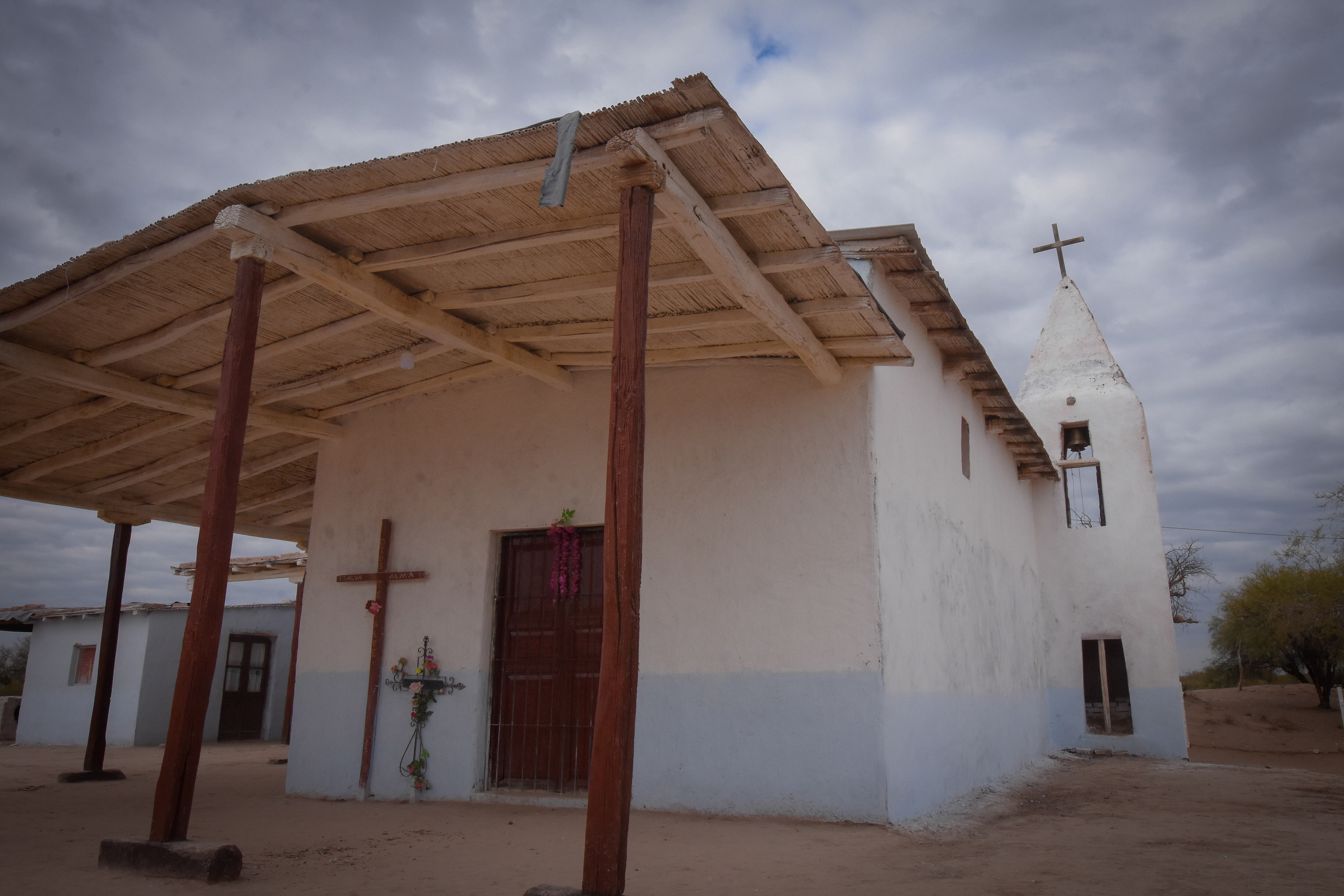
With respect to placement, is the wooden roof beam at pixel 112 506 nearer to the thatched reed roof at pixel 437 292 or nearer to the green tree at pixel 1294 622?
the thatched reed roof at pixel 437 292

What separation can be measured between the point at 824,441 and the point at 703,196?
264cm

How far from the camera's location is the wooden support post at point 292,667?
1555cm

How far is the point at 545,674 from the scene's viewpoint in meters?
8.02

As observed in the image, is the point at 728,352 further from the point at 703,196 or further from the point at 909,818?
the point at 909,818

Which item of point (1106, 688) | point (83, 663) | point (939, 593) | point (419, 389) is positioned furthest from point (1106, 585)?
point (83, 663)

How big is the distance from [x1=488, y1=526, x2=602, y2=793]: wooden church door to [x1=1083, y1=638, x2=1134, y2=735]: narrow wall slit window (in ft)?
31.6

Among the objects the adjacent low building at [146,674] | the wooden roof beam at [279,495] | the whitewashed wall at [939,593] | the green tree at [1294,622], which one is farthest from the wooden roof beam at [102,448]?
the green tree at [1294,622]

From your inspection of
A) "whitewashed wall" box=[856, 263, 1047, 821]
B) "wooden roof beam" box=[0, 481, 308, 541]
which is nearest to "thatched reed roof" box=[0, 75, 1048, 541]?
"wooden roof beam" box=[0, 481, 308, 541]

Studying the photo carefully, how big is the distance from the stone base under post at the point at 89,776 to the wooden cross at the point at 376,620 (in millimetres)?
3652

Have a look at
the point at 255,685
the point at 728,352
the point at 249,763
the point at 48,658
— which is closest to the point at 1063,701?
the point at 728,352

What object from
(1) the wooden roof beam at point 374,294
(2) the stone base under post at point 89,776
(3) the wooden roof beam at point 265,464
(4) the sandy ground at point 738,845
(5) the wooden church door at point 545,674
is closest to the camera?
(4) the sandy ground at point 738,845

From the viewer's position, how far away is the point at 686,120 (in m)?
4.43

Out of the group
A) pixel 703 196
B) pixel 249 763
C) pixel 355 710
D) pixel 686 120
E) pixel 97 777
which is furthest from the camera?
pixel 249 763

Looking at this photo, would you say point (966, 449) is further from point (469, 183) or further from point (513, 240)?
point (469, 183)
